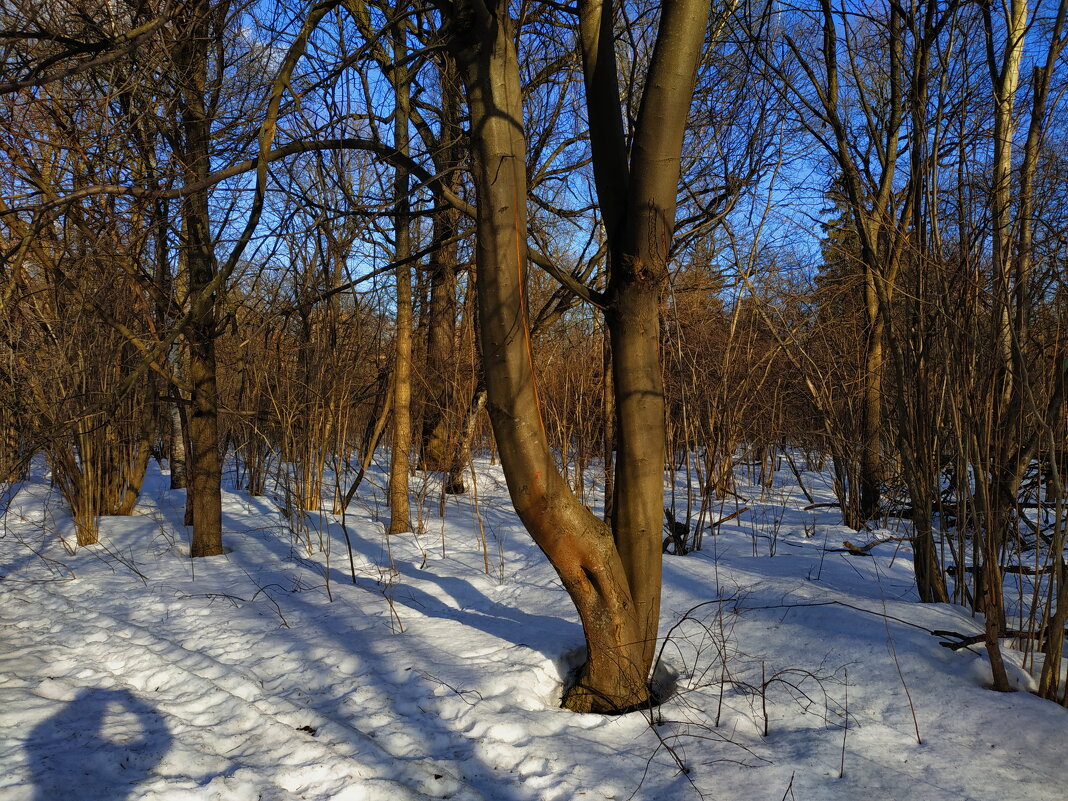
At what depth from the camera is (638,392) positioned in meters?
3.19

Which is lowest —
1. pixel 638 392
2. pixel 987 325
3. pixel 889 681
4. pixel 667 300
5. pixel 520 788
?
pixel 520 788

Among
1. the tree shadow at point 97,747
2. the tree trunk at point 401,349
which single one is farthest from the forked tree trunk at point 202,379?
the tree shadow at point 97,747

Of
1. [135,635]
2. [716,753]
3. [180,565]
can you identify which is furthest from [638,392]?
[180,565]

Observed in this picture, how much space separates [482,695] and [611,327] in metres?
1.91

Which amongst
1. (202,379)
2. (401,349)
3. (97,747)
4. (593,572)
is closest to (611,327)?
(593,572)

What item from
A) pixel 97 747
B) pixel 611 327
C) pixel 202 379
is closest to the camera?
pixel 97 747

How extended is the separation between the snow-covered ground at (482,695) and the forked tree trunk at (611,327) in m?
0.51

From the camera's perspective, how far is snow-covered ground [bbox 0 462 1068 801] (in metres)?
2.56

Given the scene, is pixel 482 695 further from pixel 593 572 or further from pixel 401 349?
pixel 401 349

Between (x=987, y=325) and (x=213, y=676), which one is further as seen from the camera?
(x=213, y=676)

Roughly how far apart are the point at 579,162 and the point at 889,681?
7.24 metres

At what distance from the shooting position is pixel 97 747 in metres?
2.83

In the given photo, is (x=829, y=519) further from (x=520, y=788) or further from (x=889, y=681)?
(x=520, y=788)

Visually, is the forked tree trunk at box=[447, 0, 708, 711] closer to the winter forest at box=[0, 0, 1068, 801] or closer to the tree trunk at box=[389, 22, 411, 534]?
the winter forest at box=[0, 0, 1068, 801]
